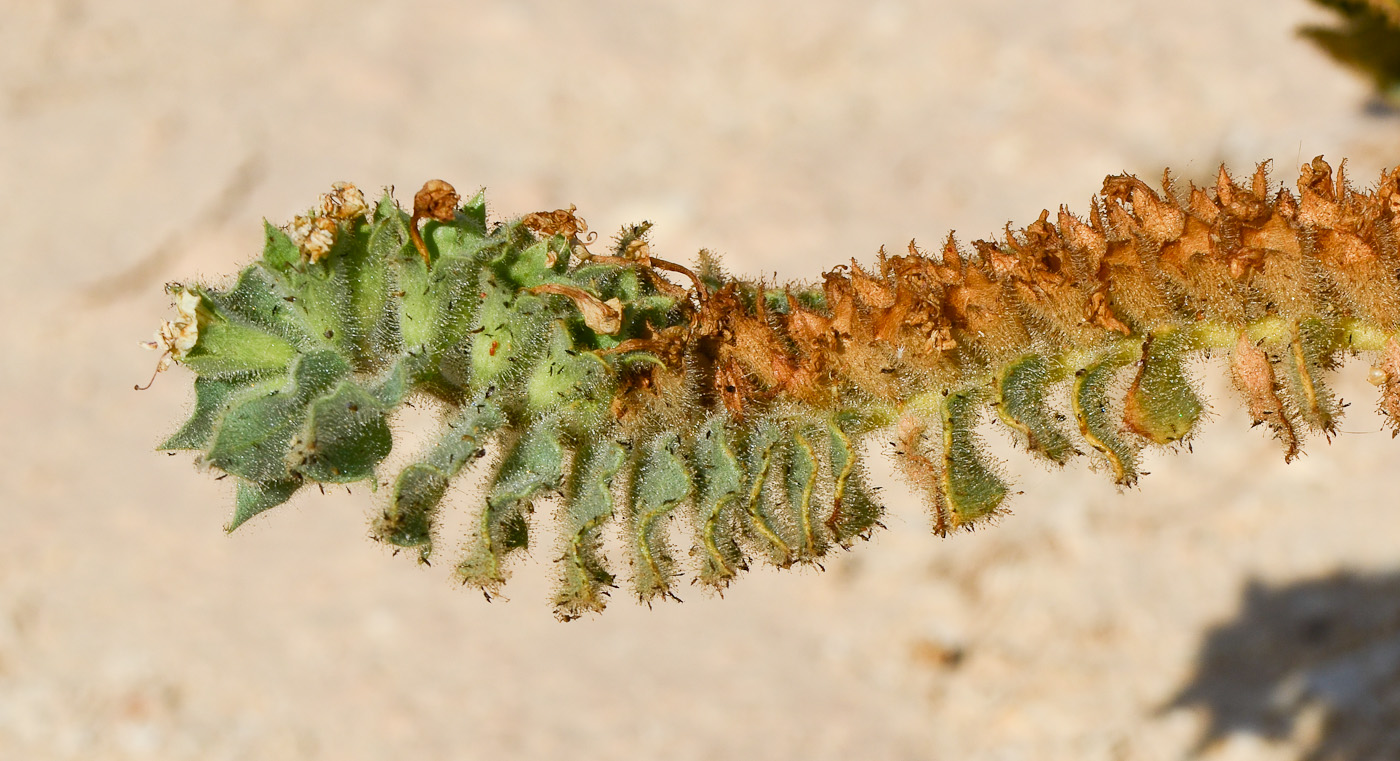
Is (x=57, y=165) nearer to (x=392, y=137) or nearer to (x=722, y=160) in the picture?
(x=392, y=137)

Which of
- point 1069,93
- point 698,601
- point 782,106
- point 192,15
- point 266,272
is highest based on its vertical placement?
point 192,15

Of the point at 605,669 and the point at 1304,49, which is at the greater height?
the point at 1304,49

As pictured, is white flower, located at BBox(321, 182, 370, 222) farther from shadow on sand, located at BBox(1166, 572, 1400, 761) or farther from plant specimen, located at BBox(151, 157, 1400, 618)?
shadow on sand, located at BBox(1166, 572, 1400, 761)

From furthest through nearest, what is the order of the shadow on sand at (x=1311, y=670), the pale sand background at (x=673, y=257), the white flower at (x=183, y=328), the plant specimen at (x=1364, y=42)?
the pale sand background at (x=673, y=257)
the shadow on sand at (x=1311, y=670)
the plant specimen at (x=1364, y=42)
the white flower at (x=183, y=328)

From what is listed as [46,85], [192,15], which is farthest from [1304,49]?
[46,85]

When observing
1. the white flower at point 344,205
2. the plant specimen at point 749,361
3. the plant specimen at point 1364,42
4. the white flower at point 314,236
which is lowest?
the plant specimen at point 749,361

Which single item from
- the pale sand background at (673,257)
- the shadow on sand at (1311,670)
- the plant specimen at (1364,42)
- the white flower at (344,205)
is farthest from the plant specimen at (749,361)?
the shadow on sand at (1311,670)

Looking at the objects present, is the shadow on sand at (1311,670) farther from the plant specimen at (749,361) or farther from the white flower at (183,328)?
the white flower at (183,328)
